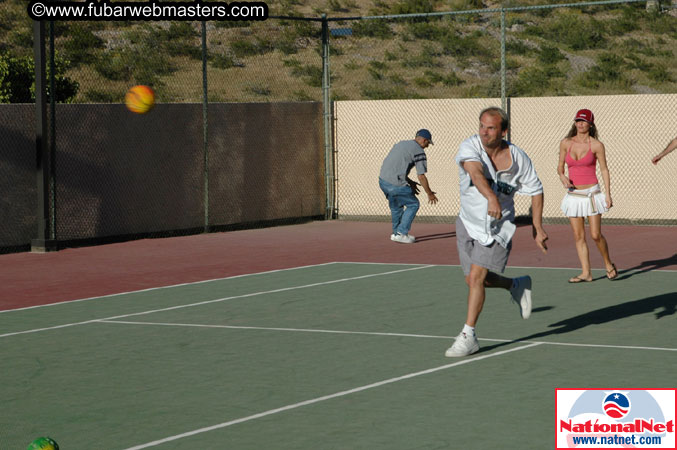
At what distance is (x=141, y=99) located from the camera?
19031 mm

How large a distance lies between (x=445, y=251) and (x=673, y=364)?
894 centimetres

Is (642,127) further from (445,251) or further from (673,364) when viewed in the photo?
(673,364)

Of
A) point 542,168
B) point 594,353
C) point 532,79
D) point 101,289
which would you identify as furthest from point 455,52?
point 594,353

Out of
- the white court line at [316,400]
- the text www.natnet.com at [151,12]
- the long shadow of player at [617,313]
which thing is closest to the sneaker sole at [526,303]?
the long shadow of player at [617,313]

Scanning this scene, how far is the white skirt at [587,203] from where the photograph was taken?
13.9 metres

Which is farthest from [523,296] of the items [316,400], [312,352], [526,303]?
[316,400]

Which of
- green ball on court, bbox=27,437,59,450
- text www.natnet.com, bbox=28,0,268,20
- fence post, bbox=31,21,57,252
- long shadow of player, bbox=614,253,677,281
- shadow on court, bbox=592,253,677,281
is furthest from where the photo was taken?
text www.natnet.com, bbox=28,0,268,20

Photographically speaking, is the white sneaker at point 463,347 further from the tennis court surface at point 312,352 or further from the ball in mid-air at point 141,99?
the ball in mid-air at point 141,99

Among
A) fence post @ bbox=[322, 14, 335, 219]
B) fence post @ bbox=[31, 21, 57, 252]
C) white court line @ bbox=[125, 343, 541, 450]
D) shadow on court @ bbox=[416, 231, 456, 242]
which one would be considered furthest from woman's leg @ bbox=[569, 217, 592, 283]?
fence post @ bbox=[322, 14, 335, 219]

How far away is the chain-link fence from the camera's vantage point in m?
19.7

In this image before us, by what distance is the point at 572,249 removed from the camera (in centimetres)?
1781

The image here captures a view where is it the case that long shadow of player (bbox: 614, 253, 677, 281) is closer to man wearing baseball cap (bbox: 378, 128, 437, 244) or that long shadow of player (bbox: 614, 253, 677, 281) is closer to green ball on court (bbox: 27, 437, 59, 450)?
man wearing baseball cap (bbox: 378, 128, 437, 244)

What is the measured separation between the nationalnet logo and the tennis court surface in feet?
0.48

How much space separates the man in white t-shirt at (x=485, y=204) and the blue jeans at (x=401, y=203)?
9.20 metres
